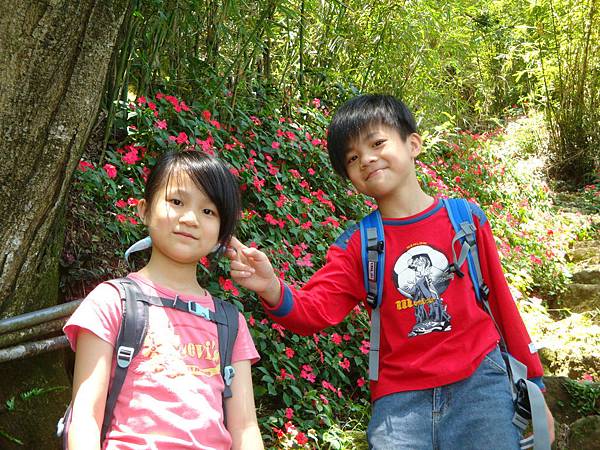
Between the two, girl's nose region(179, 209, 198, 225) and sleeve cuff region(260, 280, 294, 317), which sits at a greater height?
girl's nose region(179, 209, 198, 225)

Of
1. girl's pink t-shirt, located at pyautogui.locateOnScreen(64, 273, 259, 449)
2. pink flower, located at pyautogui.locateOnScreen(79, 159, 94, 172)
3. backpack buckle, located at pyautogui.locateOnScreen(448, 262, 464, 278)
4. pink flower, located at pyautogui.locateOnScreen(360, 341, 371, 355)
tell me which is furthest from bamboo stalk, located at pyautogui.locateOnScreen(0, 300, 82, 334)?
pink flower, located at pyautogui.locateOnScreen(360, 341, 371, 355)

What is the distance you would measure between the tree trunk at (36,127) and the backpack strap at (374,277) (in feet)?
2.93

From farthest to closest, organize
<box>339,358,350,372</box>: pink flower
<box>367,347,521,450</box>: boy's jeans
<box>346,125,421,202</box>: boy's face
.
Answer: <box>339,358,350,372</box>: pink flower → <box>346,125,421,202</box>: boy's face → <box>367,347,521,450</box>: boy's jeans

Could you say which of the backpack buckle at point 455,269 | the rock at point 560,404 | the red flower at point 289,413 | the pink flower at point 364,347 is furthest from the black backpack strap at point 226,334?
the rock at point 560,404

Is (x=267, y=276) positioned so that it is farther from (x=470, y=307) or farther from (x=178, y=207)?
(x=470, y=307)

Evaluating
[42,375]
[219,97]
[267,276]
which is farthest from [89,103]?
[219,97]

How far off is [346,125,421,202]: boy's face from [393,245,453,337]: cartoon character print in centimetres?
22

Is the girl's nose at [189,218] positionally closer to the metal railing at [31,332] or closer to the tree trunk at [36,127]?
the tree trunk at [36,127]

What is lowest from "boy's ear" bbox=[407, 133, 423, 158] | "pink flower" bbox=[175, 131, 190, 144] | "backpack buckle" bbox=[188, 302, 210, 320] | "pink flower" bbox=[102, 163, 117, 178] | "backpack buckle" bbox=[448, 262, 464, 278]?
"backpack buckle" bbox=[188, 302, 210, 320]

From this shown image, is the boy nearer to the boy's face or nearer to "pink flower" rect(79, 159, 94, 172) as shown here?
the boy's face

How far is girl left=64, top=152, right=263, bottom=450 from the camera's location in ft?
4.94

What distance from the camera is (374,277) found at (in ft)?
6.59

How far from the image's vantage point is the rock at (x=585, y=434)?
3424 mm

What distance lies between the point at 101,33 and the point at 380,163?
90cm
